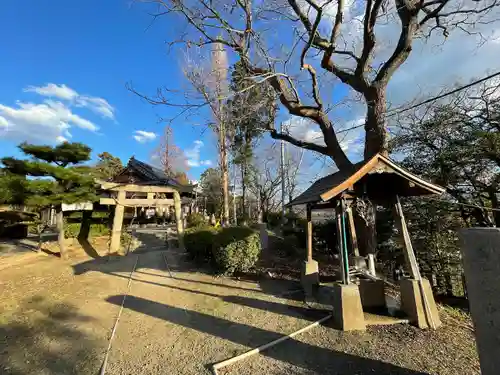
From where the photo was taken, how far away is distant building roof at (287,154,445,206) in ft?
14.0

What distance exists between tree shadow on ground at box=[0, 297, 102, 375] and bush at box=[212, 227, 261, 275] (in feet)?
10.4

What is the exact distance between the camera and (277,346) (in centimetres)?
379

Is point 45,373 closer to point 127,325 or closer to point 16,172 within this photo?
point 127,325

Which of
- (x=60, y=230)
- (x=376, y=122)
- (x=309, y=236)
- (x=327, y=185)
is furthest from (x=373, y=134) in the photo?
(x=60, y=230)

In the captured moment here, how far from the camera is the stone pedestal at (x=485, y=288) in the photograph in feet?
7.86

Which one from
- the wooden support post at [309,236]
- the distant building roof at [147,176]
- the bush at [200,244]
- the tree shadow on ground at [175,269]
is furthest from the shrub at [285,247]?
the distant building roof at [147,176]

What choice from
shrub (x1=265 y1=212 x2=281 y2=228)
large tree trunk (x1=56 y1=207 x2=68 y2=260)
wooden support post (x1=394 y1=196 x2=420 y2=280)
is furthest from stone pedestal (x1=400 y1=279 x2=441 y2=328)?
shrub (x1=265 y1=212 x2=281 y2=228)

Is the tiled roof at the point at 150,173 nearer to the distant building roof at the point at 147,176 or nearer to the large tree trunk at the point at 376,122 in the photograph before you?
the distant building roof at the point at 147,176

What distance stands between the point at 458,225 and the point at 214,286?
276 inches

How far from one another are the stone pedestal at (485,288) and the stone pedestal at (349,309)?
1766 millimetres

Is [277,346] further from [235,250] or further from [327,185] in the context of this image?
[235,250]

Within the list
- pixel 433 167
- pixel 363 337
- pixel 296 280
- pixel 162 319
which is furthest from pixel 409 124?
Result: pixel 162 319

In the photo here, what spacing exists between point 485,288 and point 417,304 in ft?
6.85

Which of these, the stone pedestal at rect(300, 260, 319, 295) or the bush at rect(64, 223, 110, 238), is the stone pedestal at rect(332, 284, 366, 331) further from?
the bush at rect(64, 223, 110, 238)
